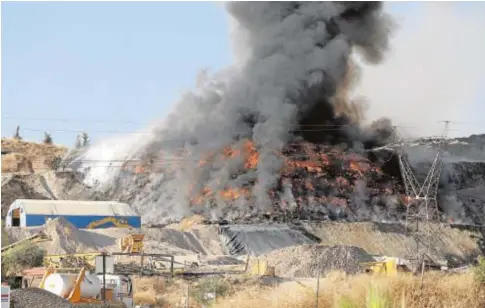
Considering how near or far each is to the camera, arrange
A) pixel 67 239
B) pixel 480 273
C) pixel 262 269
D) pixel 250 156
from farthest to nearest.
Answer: pixel 250 156
pixel 67 239
pixel 262 269
pixel 480 273

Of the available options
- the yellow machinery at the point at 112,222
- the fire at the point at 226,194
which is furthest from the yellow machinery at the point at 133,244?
the fire at the point at 226,194

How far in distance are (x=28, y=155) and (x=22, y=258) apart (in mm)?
65350

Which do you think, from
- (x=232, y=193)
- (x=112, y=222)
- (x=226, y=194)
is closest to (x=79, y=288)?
(x=112, y=222)

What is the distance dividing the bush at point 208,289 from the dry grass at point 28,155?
65981 mm

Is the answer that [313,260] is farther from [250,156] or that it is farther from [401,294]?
[250,156]

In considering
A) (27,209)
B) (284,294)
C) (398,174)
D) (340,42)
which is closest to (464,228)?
(398,174)

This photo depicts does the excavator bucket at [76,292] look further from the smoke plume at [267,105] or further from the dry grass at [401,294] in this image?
the smoke plume at [267,105]

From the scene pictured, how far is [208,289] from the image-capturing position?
3098 cm

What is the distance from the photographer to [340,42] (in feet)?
265

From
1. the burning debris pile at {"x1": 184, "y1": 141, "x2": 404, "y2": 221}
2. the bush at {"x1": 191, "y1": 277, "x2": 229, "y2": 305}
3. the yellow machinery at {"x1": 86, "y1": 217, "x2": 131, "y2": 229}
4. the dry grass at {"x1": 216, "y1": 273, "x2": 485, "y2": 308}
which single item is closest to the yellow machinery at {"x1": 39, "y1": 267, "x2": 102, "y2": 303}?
the dry grass at {"x1": 216, "y1": 273, "x2": 485, "y2": 308}

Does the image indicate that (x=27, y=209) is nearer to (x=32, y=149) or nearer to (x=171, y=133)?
(x=171, y=133)

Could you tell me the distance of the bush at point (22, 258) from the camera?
39.2 metres

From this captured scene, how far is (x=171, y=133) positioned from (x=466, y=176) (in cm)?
3385

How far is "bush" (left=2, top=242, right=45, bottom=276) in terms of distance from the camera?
129ft
